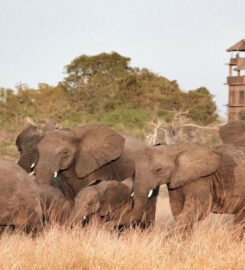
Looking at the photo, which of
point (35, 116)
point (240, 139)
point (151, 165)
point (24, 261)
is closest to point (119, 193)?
point (151, 165)

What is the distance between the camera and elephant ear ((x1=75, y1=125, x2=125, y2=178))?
9.01 meters

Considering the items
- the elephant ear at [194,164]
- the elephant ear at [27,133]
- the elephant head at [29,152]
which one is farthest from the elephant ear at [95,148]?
the elephant ear at [194,164]

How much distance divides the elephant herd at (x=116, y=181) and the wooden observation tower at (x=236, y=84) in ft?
130

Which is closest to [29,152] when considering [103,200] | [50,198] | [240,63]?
[50,198]

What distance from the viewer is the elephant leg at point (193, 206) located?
725 cm

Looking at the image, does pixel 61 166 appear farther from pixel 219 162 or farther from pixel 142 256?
pixel 142 256

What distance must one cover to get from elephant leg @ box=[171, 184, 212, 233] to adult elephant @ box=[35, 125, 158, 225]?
3.54 ft

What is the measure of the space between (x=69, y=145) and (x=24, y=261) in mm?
3446

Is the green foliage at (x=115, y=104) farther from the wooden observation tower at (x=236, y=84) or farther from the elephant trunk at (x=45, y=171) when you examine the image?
the elephant trunk at (x=45, y=171)

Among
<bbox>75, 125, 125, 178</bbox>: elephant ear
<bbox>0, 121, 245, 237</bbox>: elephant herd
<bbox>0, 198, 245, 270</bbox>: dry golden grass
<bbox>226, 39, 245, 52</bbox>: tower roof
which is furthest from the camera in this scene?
<bbox>226, 39, 245, 52</bbox>: tower roof

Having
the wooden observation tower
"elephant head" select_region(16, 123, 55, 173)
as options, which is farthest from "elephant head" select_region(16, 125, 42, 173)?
the wooden observation tower

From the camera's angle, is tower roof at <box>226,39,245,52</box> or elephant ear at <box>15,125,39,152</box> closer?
elephant ear at <box>15,125,39,152</box>

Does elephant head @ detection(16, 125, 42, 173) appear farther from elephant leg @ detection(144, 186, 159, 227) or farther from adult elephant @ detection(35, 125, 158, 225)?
elephant leg @ detection(144, 186, 159, 227)

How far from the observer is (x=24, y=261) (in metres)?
5.58
